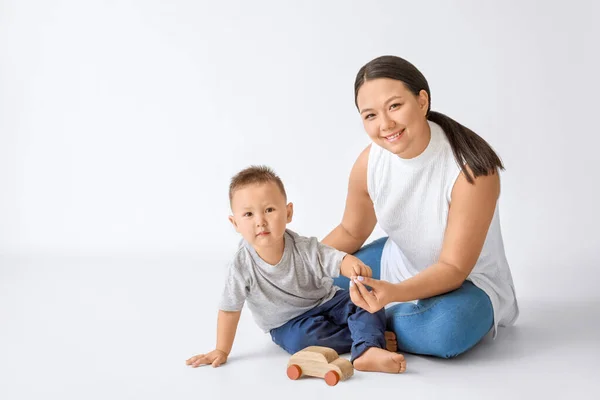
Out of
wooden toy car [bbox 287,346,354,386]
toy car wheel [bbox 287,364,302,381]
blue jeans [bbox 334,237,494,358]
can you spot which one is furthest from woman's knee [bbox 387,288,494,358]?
toy car wheel [bbox 287,364,302,381]

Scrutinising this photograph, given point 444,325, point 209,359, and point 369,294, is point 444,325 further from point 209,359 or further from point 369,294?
point 209,359

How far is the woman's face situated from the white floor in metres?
0.70

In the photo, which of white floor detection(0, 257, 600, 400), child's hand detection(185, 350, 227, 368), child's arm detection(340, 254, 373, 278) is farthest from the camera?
child's hand detection(185, 350, 227, 368)

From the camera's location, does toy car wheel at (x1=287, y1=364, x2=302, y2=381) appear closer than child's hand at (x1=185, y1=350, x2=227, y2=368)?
Yes

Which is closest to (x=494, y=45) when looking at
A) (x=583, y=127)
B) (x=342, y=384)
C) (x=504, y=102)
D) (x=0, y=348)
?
(x=504, y=102)

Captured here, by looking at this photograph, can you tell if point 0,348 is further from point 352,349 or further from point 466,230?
point 466,230

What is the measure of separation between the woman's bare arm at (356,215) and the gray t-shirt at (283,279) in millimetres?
341

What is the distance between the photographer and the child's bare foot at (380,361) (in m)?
2.72

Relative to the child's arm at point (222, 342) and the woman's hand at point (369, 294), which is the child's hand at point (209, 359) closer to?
the child's arm at point (222, 342)

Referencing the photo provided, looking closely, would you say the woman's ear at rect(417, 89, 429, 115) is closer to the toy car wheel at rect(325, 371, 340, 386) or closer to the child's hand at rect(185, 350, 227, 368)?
the toy car wheel at rect(325, 371, 340, 386)

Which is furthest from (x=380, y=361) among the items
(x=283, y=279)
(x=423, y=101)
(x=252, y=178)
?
(x=423, y=101)

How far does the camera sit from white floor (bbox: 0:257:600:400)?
8.63 ft

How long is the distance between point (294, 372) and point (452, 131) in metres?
0.92

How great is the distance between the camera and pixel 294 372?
273 centimetres
